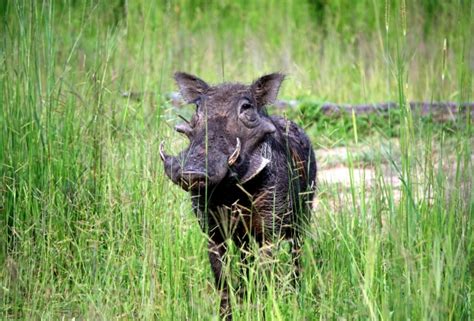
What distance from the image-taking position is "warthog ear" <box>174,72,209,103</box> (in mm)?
4574

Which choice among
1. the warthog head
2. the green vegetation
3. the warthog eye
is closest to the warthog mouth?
the warthog head

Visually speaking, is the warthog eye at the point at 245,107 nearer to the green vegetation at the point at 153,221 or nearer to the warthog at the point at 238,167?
the warthog at the point at 238,167

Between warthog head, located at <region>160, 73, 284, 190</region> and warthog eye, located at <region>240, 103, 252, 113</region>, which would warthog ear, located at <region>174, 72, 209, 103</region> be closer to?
warthog head, located at <region>160, 73, 284, 190</region>

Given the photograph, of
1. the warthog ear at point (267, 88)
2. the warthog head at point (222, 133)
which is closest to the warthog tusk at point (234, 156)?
the warthog head at point (222, 133)

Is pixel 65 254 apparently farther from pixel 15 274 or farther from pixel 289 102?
pixel 289 102

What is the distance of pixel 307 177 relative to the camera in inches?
190

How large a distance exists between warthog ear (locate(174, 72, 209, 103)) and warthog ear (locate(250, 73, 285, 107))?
0.26 meters

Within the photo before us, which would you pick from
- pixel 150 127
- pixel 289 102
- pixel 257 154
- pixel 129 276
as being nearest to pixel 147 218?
pixel 129 276

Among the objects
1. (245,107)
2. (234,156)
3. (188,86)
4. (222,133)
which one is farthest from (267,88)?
(234,156)

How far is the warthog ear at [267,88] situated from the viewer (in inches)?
179

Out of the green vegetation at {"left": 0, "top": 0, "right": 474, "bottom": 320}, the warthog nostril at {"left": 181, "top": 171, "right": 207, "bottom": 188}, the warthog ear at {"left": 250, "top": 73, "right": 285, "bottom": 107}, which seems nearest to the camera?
the green vegetation at {"left": 0, "top": 0, "right": 474, "bottom": 320}

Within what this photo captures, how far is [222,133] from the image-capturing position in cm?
418

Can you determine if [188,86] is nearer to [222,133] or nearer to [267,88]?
[267,88]

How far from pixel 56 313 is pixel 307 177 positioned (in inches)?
55.8
